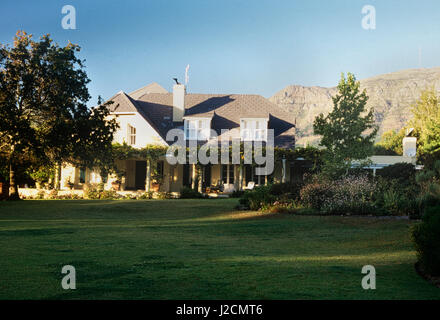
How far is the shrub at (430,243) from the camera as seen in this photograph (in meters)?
6.98

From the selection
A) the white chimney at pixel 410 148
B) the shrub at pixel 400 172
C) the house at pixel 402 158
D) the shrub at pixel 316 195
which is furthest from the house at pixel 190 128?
the shrub at pixel 316 195

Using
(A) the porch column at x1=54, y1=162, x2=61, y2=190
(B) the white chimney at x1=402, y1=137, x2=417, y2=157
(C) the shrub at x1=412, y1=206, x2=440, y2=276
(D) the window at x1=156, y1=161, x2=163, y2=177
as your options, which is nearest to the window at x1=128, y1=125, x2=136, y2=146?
(D) the window at x1=156, y1=161, x2=163, y2=177

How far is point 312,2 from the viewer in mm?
17594

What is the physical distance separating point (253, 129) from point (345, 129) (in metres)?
13.3

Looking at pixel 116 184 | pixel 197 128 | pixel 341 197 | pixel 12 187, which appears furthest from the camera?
pixel 197 128

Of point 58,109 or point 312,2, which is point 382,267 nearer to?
point 312,2

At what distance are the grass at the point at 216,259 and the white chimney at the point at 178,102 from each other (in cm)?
1995

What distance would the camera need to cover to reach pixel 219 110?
36.7m

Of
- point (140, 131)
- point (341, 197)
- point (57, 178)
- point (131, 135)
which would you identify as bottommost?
point (341, 197)

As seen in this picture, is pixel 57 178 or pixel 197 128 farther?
pixel 197 128

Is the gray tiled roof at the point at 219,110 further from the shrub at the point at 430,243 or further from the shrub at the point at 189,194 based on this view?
the shrub at the point at 430,243

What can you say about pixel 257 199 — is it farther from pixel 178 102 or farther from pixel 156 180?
pixel 178 102

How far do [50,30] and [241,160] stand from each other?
1395cm

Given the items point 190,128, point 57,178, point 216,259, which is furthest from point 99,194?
point 216,259
